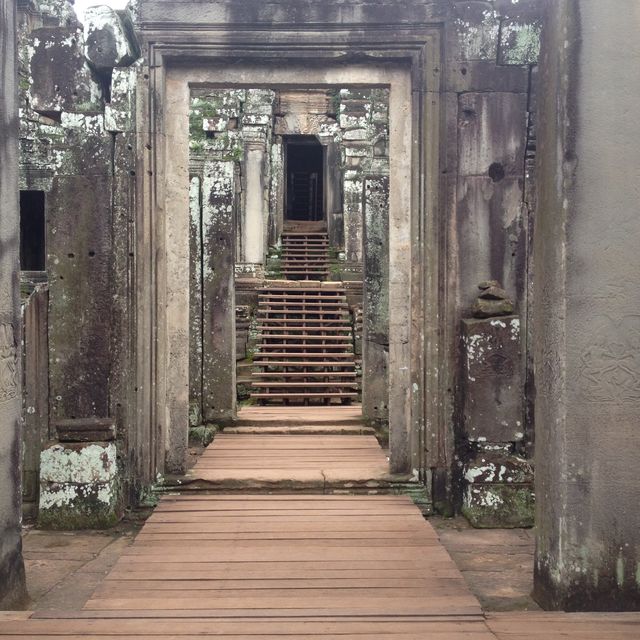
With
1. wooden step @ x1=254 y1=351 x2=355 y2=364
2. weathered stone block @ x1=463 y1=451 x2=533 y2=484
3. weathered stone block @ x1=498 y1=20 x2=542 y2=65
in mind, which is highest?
weathered stone block @ x1=498 y1=20 x2=542 y2=65

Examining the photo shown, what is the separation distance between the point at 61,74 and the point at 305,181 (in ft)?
59.7

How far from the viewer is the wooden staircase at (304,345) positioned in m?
10.4

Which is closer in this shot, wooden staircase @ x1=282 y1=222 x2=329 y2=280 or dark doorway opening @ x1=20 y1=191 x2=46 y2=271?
dark doorway opening @ x1=20 y1=191 x2=46 y2=271

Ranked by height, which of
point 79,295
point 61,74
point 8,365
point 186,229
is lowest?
point 8,365

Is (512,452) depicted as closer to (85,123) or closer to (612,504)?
(612,504)

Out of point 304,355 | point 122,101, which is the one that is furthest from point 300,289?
point 122,101

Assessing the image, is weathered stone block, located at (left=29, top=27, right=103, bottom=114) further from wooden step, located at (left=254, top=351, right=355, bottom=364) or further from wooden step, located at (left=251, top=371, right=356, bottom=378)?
wooden step, located at (left=254, top=351, right=355, bottom=364)

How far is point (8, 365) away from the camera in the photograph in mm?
3250

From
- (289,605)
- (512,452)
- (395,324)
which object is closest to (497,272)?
(395,324)

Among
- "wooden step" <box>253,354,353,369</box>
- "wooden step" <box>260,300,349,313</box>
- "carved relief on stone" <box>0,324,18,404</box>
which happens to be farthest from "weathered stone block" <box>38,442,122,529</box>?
"wooden step" <box>260,300,349,313</box>

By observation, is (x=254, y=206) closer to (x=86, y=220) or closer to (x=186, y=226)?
(x=186, y=226)

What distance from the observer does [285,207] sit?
2169 centimetres

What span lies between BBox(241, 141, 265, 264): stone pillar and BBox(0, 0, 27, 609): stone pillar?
12.0 m

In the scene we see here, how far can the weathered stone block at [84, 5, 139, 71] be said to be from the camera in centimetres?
496
